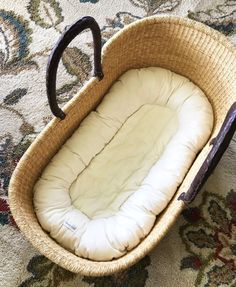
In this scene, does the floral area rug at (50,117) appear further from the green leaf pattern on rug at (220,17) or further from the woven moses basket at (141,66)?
the woven moses basket at (141,66)

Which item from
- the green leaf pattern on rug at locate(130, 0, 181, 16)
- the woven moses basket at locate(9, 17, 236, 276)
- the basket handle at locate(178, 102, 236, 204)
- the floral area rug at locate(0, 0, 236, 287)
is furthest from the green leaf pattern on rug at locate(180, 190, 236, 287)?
the green leaf pattern on rug at locate(130, 0, 181, 16)

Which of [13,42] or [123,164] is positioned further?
[13,42]

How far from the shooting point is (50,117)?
4.17 ft

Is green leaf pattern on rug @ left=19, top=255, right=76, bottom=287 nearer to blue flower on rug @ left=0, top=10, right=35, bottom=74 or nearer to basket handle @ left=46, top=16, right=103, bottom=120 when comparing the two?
basket handle @ left=46, top=16, right=103, bottom=120

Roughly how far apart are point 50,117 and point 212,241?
1.84 ft

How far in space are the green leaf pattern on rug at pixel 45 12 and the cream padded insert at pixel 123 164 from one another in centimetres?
34

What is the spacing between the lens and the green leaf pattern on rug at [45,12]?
1413 mm

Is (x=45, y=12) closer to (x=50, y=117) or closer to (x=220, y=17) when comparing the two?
(x=50, y=117)

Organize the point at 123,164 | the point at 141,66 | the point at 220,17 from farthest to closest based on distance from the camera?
the point at 220,17 < the point at 141,66 < the point at 123,164

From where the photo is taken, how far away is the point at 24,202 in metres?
1.02

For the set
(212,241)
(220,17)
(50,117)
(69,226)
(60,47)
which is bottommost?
(212,241)

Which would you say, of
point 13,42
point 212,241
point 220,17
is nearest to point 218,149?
point 212,241

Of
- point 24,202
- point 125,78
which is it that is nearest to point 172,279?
point 24,202

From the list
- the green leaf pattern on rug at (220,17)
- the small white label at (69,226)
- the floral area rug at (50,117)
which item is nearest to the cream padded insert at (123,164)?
the small white label at (69,226)
